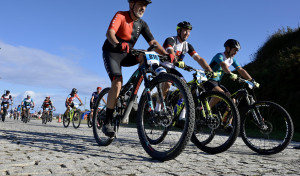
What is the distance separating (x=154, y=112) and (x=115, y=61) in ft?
3.88

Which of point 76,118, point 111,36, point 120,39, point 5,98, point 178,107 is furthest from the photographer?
point 5,98

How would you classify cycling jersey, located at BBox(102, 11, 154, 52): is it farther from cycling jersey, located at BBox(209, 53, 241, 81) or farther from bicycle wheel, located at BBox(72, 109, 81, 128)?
bicycle wheel, located at BBox(72, 109, 81, 128)

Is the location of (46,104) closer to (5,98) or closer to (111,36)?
(5,98)

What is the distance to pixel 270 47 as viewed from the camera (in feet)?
53.5

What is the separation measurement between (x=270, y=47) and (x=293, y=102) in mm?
6274

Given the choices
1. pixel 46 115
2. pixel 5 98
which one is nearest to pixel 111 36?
pixel 46 115

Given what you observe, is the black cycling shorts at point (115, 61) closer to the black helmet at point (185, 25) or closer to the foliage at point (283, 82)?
the black helmet at point (185, 25)

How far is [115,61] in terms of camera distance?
421 cm

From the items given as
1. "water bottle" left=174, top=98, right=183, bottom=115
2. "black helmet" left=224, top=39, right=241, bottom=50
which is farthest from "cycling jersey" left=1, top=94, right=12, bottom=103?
"water bottle" left=174, top=98, right=183, bottom=115

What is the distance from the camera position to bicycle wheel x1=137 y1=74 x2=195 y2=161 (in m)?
2.95

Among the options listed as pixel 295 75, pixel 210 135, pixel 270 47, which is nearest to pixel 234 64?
pixel 210 135

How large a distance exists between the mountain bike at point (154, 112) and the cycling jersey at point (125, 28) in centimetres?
58

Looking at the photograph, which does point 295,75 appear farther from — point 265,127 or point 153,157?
point 153,157

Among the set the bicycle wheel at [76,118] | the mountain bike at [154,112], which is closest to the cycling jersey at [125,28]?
the mountain bike at [154,112]
